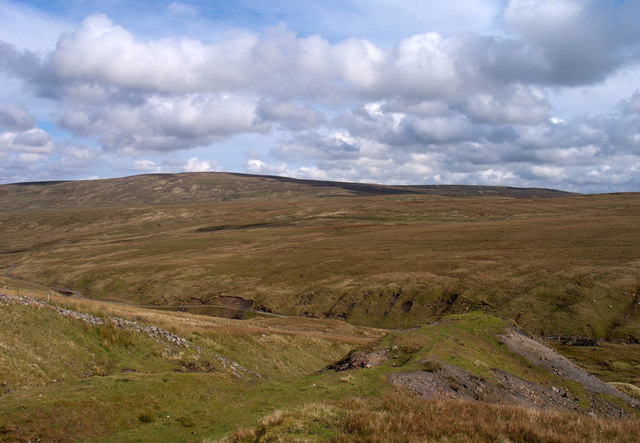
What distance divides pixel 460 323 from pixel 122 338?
88.7 feet

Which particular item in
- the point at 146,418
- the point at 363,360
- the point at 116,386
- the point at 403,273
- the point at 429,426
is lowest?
the point at 403,273

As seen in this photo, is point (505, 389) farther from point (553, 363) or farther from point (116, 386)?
point (116, 386)

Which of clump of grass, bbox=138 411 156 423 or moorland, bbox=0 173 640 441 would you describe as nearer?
moorland, bbox=0 173 640 441

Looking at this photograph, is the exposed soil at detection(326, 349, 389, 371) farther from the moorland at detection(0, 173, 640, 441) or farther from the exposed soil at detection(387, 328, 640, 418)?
the exposed soil at detection(387, 328, 640, 418)

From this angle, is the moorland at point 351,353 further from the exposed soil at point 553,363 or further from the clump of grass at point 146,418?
the exposed soil at point 553,363

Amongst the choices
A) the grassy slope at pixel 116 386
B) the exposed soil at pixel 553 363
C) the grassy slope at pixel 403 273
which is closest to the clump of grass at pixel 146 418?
the grassy slope at pixel 116 386

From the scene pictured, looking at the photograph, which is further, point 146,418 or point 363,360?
point 363,360

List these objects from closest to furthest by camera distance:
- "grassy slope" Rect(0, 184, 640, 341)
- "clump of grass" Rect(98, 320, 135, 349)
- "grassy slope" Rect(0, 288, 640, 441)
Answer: "grassy slope" Rect(0, 288, 640, 441) → "clump of grass" Rect(98, 320, 135, 349) → "grassy slope" Rect(0, 184, 640, 341)

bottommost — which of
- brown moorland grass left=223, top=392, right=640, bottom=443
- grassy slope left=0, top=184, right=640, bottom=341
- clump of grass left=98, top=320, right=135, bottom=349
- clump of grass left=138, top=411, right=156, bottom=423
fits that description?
grassy slope left=0, top=184, right=640, bottom=341

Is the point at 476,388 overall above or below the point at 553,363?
above

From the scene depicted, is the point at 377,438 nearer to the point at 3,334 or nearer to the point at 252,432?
the point at 252,432

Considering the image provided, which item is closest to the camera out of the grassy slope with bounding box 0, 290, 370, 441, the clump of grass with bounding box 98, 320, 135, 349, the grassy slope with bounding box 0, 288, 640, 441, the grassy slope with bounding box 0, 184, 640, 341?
the grassy slope with bounding box 0, 288, 640, 441

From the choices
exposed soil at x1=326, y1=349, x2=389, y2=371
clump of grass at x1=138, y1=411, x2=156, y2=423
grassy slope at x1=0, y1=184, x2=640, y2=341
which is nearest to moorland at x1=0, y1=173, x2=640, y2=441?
clump of grass at x1=138, y1=411, x2=156, y2=423

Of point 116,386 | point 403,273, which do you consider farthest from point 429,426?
point 403,273
